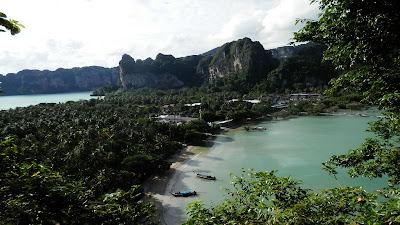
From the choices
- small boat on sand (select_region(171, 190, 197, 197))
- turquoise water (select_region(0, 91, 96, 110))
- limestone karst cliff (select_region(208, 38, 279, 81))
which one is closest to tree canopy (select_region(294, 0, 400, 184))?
small boat on sand (select_region(171, 190, 197, 197))

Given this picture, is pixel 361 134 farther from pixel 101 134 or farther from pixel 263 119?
pixel 101 134

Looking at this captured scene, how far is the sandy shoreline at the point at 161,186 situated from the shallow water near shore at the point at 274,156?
0.44 m

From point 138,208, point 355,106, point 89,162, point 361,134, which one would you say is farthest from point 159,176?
point 355,106

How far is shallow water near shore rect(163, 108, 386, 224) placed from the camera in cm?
2223

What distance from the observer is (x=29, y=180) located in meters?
3.14

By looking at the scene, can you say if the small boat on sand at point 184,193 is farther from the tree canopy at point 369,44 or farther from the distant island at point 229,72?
the distant island at point 229,72

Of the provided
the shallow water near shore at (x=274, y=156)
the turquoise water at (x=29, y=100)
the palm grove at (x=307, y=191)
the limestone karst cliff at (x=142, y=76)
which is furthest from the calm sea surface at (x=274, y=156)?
the limestone karst cliff at (x=142, y=76)

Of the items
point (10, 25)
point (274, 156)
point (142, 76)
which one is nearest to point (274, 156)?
point (274, 156)

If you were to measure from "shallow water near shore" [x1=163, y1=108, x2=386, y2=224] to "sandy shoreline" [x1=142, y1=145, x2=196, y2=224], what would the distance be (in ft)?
1.46

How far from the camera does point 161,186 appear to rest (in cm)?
2358

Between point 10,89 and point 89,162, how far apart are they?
223149 millimetres

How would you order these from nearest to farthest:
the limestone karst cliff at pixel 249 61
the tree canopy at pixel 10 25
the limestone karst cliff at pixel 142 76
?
the tree canopy at pixel 10 25
the limestone karst cliff at pixel 249 61
the limestone karst cliff at pixel 142 76

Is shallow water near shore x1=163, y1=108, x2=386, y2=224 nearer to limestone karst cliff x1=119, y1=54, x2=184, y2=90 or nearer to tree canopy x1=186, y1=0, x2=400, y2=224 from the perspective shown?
tree canopy x1=186, y1=0, x2=400, y2=224

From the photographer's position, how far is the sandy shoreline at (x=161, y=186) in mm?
19433
